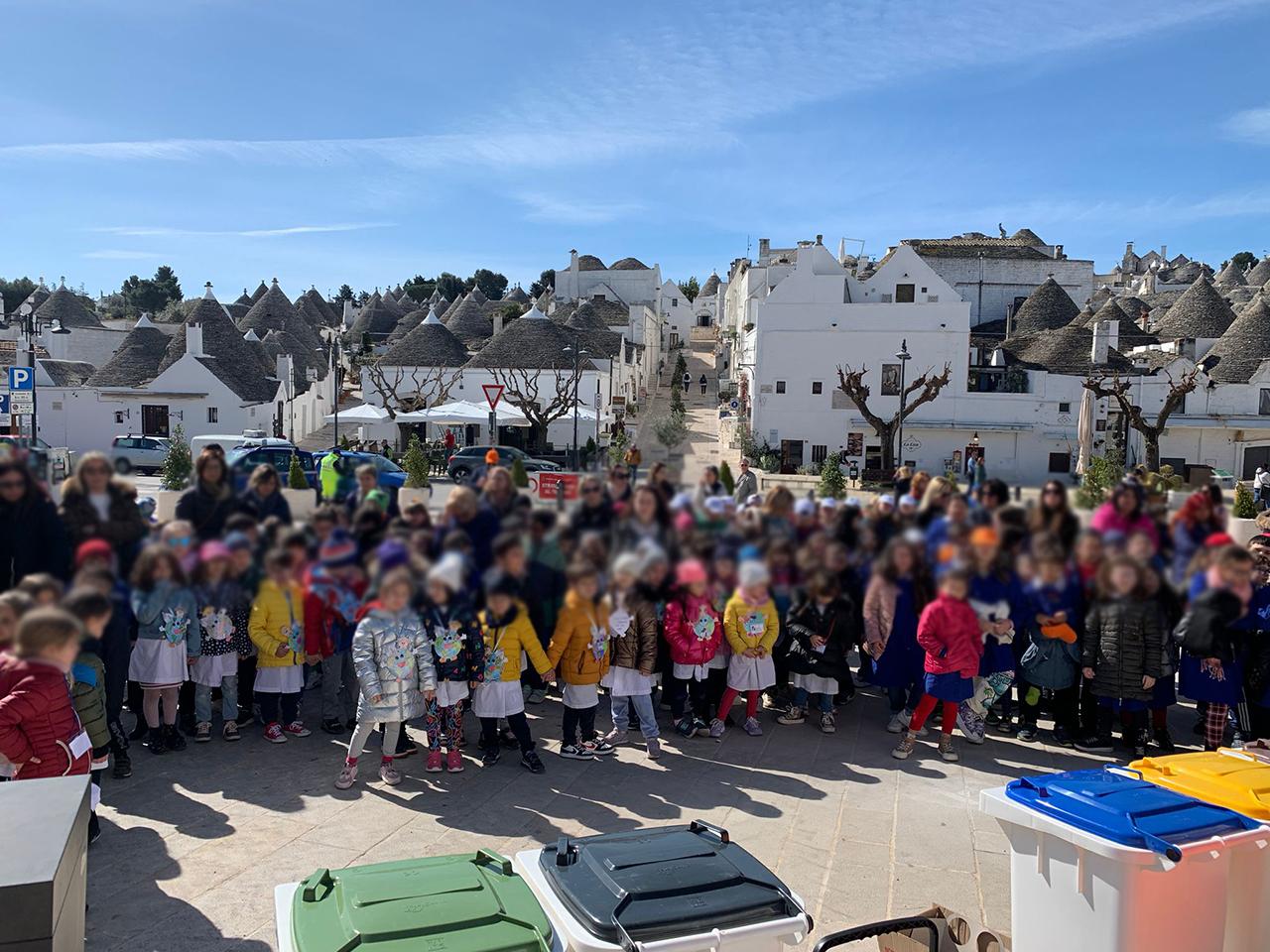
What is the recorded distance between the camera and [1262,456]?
25.8m

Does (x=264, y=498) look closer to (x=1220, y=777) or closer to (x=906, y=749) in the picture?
(x=1220, y=777)

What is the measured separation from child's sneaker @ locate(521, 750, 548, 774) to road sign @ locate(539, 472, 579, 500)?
5.70 meters

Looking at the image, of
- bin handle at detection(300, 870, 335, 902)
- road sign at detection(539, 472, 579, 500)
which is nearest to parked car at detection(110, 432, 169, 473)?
road sign at detection(539, 472, 579, 500)

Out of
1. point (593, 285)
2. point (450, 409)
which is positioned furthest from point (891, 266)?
point (593, 285)

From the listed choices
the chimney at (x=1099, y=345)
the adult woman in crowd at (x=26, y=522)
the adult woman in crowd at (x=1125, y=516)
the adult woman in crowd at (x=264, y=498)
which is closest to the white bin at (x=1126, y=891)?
the adult woman in crowd at (x=1125, y=516)

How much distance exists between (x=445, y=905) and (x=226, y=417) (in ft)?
32.5

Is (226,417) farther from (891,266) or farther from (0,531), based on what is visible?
(891,266)

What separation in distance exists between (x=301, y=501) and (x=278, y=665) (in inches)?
247

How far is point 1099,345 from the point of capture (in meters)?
33.8

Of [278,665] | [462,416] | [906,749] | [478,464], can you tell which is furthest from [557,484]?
[906,749]

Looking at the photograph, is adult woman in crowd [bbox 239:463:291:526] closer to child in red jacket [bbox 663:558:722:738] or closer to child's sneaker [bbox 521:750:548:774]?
child in red jacket [bbox 663:558:722:738]

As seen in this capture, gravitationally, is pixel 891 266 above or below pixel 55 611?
above

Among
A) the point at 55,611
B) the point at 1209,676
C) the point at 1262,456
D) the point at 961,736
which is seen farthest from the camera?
the point at 1262,456

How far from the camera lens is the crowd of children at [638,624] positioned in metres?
2.83
